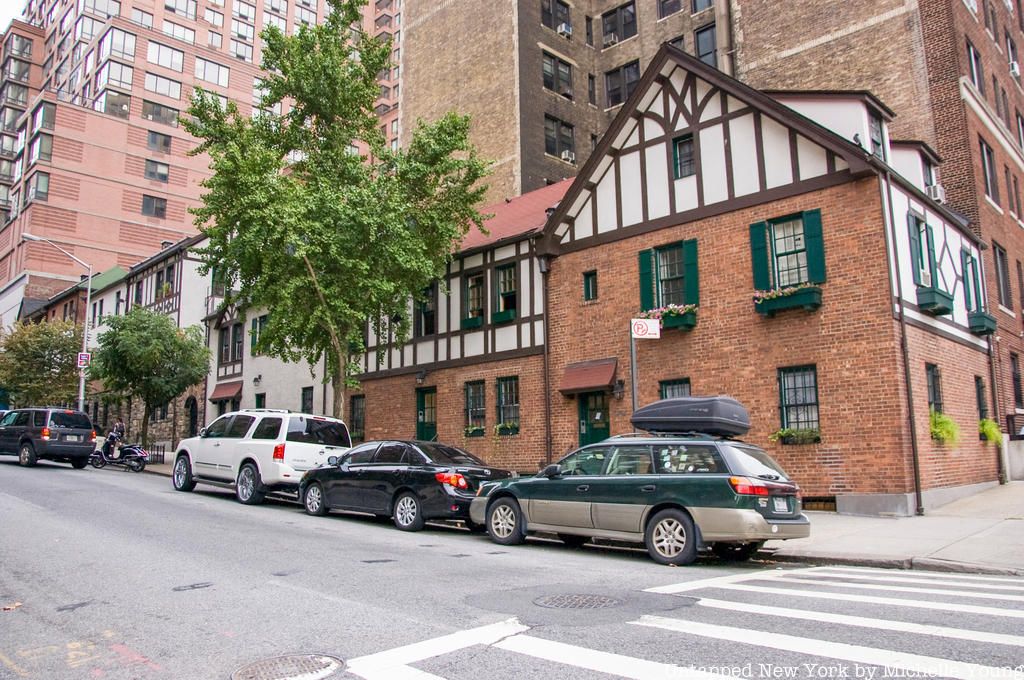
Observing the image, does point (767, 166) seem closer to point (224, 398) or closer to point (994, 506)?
point (994, 506)

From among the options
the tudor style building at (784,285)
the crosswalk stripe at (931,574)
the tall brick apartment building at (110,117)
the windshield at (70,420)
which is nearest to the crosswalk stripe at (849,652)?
the crosswalk stripe at (931,574)

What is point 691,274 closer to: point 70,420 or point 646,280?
point 646,280

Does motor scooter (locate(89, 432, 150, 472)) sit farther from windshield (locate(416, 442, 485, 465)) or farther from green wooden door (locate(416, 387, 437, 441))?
windshield (locate(416, 442, 485, 465))

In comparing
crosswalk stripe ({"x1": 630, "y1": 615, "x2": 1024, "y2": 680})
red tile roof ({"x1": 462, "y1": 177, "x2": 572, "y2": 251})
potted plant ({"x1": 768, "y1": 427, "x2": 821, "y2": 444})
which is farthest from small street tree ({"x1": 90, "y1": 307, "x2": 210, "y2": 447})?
crosswalk stripe ({"x1": 630, "y1": 615, "x2": 1024, "y2": 680})

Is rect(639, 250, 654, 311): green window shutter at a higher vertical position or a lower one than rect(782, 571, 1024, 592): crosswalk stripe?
higher

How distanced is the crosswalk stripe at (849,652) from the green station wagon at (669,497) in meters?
3.60

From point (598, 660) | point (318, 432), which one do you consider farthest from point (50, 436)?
point (598, 660)

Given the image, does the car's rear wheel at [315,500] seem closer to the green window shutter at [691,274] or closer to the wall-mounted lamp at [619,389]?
the wall-mounted lamp at [619,389]

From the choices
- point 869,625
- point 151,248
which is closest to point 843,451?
point 869,625

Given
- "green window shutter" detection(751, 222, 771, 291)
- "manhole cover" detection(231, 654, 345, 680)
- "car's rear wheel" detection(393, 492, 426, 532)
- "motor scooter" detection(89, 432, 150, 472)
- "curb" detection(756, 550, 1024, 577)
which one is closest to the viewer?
"manhole cover" detection(231, 654, 345, 680)

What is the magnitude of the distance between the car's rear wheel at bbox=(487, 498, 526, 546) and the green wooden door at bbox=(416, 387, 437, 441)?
11.3 metres

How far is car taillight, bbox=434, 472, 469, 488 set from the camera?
41.5 feet

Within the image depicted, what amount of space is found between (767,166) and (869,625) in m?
12.3

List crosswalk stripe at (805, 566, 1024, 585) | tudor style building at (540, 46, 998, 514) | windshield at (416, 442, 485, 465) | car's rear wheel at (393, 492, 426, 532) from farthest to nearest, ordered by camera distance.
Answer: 1. tudor style building at (540, 46, 998, 514)
2. windshield at (416, 442, 485, 465)
3. car's rear wheel at (393, 492, 426, 532)
4. crosswalk stripe at (805, 566, 1024, 585)
